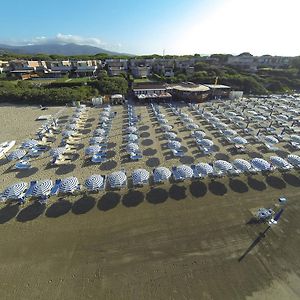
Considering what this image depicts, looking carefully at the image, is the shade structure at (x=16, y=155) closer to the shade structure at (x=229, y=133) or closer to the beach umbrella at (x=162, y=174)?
the beach umbrella at (x=162, y=174)

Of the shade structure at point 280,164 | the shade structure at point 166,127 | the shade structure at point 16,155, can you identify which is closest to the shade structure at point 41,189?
the shade structure at point 16,155

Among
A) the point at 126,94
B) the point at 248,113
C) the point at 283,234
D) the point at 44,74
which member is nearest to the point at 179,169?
the point at 283,234

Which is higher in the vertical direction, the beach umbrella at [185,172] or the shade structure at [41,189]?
the beach umbrella at [185,172]

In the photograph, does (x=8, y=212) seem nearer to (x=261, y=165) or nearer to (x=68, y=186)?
(x=68, y=186)

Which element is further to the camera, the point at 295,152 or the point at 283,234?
the point at 295,152

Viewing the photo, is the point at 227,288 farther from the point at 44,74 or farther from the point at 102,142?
the point at 44,74

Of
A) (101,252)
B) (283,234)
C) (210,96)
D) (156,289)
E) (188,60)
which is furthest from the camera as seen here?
(188,60)

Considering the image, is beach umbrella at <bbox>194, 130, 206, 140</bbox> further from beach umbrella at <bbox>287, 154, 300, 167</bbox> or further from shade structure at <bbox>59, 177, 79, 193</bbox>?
shade structure at <bbox>59, 177, 79, 193</bbox>
